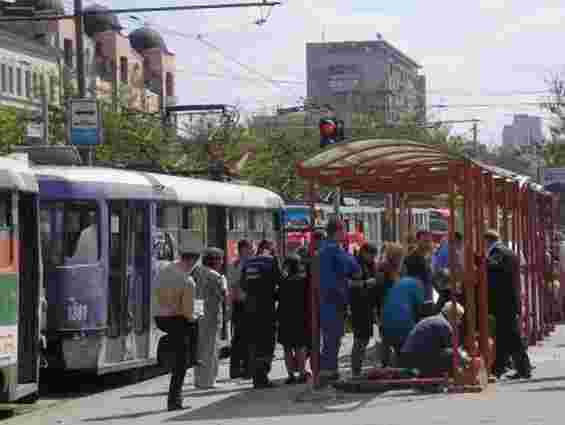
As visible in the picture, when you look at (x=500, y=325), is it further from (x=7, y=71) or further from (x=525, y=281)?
(x=7, y=71)

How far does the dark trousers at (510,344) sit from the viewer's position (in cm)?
1755

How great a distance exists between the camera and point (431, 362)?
54.1ft

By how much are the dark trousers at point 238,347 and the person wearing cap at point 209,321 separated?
56 cm

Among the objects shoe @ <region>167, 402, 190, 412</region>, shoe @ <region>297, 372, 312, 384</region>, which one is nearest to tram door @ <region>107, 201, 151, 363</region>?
shoe @ <region>297, 372, 312, 384</region>

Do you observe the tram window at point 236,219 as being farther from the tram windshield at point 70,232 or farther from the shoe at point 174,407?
the shoe at point 174,407

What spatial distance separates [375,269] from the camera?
760 inches

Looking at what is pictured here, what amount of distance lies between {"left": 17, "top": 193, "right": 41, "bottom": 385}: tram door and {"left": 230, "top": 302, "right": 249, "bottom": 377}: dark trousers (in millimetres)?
2935

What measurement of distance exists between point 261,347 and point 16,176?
359 centimetres

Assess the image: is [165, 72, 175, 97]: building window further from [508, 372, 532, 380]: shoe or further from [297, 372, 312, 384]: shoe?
[508, 372, 532, 380]: shoe

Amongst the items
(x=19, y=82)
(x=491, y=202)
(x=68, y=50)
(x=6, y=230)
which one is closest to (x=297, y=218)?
(x=491, y=202)

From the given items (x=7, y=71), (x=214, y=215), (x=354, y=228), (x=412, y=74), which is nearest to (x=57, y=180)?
(x=214, y=215)

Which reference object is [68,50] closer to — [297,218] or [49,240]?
[297,218]

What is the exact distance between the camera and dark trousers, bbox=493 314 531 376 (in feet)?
57.6

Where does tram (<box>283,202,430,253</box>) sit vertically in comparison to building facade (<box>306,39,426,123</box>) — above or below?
→ below
